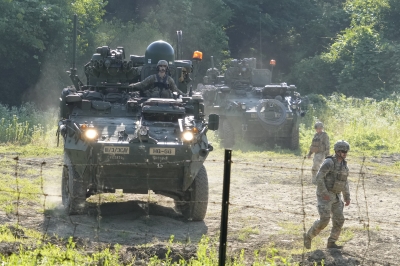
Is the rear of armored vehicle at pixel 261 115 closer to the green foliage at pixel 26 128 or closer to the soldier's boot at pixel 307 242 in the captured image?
→ the green foliage at pixel 26 128

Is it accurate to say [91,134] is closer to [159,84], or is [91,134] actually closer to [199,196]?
[199,196]

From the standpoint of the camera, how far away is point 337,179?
9.38 m

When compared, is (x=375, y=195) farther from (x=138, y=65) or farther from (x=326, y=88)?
(x=326, y=88)

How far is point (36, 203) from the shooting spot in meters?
12.4

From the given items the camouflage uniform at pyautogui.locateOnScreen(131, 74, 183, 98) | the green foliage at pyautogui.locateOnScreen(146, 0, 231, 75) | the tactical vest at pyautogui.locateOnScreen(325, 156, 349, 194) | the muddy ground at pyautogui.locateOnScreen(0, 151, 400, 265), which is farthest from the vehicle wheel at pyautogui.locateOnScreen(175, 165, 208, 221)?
the green foliage at pyautogui.locateOnScreen(146, 0, 231, 75)

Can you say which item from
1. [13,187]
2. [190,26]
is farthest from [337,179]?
[190,26]

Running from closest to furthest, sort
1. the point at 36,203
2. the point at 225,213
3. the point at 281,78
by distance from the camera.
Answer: the point at 225,213 → the point at 36,203 → the point at 281,78

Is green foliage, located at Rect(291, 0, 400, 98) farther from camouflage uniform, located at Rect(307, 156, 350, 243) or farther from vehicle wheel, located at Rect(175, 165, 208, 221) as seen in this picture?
camouflage uniform, located at Rect(307, 156, 350, 243)

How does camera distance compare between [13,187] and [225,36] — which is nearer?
[13,187]

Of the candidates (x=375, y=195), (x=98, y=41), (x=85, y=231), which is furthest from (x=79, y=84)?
(x=98, y=41)

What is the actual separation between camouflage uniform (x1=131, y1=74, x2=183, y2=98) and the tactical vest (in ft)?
13.2

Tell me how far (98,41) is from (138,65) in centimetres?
1833

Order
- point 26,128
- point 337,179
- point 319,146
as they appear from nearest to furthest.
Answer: point 337,179 → point 319,146 → point 26,128

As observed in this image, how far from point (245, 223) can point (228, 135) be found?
11.1 meters
